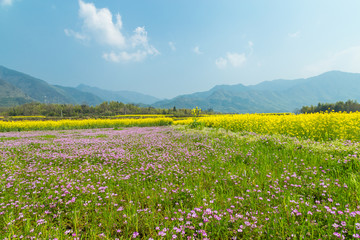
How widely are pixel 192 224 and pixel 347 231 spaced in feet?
7.55

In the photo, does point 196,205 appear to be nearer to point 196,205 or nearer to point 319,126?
point 196,205

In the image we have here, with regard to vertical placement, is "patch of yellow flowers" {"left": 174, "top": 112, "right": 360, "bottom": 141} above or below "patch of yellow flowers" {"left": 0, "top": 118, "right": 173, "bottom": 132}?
above

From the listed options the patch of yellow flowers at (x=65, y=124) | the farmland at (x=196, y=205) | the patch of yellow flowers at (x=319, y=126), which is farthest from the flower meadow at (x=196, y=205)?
the patch of yellow flowers at (x=65, y=124)

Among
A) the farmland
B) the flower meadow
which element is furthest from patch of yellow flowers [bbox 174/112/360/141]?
the flower meadow

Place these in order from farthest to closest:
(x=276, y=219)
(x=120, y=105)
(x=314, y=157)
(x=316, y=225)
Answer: (x=120, y=105)
(x=314, y=157)
(x=276, y=219)
(x=316, y=225)

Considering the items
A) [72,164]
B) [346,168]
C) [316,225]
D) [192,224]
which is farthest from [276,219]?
[72,164]

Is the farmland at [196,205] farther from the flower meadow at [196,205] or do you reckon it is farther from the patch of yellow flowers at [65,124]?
the patch of yellow flowers at [65,124]

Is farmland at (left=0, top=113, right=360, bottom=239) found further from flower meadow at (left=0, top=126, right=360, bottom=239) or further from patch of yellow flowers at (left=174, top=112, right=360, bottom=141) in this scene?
patch of yellow flowers at (left=174, top=112, right=360, bottom=141)

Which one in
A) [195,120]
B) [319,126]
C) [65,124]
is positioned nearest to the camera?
[319,126]

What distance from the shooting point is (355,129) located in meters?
10.5

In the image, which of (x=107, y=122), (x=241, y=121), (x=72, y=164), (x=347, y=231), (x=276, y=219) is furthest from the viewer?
(x=107, y=122)

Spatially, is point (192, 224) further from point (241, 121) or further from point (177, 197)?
point (241, 121)

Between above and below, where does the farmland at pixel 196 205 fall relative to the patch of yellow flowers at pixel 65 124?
above

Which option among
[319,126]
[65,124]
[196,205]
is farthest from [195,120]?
[65,124]
